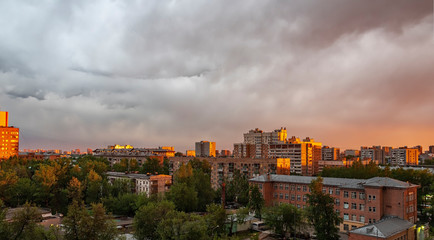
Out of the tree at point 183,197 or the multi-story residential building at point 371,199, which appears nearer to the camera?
the multi-story residential building at point 371,199

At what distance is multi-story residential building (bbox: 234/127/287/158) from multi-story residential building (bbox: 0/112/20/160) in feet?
325

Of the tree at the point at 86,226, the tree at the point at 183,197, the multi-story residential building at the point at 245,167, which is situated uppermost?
the multi-story residential building at the point at 245,167

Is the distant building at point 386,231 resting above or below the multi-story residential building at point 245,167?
below

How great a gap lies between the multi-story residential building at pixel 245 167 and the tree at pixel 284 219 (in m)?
31.3

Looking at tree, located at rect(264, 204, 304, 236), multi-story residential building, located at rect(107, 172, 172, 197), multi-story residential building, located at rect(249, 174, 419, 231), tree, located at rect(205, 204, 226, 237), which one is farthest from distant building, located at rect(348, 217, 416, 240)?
multi-story residential building, located at rect(107, 172, 172, 197)

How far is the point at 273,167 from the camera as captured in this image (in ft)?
259

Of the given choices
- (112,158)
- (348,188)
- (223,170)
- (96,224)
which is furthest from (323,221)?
(112,158)

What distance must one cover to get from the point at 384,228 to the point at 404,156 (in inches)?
6517

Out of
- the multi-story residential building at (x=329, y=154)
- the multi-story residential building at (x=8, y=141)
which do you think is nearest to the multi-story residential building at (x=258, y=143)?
the multi-story residential building at (x=329, y=154)

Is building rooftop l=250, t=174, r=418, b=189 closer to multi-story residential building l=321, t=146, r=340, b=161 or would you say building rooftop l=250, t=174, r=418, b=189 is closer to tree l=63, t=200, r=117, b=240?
tree l=63, t=200, r=117, b=240

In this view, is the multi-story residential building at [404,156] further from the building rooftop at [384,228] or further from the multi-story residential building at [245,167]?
the building rooftop at [384,228]

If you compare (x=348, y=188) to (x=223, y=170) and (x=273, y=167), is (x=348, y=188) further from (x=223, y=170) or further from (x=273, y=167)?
(x=223, y=170)

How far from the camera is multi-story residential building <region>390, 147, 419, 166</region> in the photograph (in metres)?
182

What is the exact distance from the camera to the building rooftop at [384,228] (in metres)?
37.0
